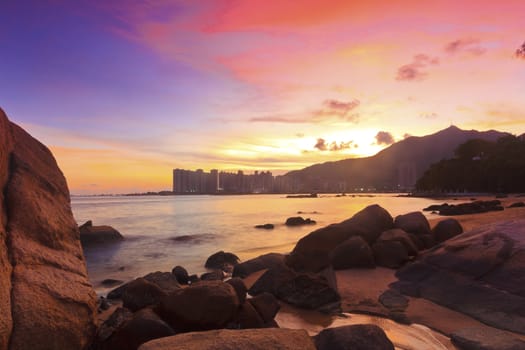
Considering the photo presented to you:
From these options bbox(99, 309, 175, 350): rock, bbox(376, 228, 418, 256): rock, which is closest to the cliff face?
bbox(99, 309, 175, 350): rock

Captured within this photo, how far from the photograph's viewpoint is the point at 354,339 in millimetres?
5027

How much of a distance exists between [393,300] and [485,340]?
2496 mm

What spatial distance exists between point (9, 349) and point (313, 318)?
5.22 metres

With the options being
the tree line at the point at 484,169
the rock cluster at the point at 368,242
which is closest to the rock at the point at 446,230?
the rock cluster at the point at 368,242

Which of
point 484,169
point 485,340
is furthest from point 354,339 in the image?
point 484,169

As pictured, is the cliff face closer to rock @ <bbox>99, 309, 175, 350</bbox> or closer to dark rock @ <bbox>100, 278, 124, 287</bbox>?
rock @ <bbox>99, 309, 175, 350</bbox>

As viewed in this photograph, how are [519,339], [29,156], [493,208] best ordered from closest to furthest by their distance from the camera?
[519,339]
[29,156]
[493,208]

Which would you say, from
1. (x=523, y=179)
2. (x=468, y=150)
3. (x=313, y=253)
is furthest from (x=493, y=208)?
(x=468, y=150)

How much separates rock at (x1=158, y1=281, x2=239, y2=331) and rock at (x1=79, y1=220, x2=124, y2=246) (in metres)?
19.2

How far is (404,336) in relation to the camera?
20.4 ft

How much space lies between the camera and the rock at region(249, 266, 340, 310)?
8.07 meters

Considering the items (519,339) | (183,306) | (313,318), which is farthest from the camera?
(313,318)

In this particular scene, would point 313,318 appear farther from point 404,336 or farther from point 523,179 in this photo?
point 523,179

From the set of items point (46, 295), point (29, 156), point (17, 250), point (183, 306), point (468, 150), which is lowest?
point (183, 306)
